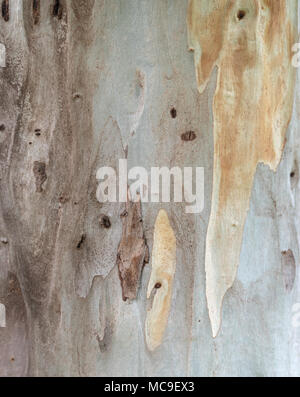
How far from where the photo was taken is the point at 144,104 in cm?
60

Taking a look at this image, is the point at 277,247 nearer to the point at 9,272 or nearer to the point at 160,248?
the point at 160,248

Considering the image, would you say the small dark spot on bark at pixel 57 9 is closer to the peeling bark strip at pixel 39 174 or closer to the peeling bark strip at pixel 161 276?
the peeling bark strip at pixel 39 174

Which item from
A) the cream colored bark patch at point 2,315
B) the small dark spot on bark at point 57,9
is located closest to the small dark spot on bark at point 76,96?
the small dark spot on bark at point 57,9

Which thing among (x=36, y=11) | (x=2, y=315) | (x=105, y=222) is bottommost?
(x=2, y=315)

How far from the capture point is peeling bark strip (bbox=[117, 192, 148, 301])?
0.59 m

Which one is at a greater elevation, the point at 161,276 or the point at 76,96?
the point at 76,96

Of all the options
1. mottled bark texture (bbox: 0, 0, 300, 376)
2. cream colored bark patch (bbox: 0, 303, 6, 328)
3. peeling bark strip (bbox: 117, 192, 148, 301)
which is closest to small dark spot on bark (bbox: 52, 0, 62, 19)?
mottled bark texture (bbox: 0, 0, 300, 376)

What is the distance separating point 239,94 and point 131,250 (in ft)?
0.84

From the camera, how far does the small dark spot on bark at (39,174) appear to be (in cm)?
60

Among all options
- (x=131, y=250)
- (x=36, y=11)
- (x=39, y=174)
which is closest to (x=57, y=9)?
(x=36, y=11)

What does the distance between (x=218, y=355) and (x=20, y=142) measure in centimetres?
40

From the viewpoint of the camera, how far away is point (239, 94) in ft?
1.94

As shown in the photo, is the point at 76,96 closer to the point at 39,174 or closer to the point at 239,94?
the point at 39,174

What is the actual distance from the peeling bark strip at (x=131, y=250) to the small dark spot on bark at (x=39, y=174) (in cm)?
12
